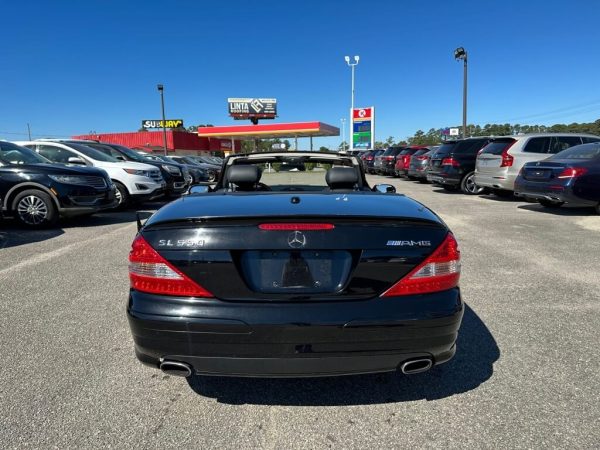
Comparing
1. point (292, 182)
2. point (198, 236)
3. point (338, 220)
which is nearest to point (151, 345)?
point (198, 236)

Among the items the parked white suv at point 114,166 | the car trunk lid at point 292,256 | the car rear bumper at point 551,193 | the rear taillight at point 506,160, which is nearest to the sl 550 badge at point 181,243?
the car trunk lid at point 292,256

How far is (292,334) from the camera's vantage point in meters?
2.10

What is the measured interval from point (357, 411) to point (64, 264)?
15.0ft

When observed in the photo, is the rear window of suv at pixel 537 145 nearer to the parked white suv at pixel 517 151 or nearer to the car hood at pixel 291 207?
the parked white suv at pixel 517 151

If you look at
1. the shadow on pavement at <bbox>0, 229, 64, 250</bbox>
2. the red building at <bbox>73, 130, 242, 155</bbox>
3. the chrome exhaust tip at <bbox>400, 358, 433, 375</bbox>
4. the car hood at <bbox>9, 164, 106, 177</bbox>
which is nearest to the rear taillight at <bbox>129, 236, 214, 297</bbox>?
the chrome exhaust tip at <bbox>400, 358, 433, 375</bbox>

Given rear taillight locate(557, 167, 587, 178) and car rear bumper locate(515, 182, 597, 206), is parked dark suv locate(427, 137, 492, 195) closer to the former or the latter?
car rear bumper locate(515, 182, 597, 206)

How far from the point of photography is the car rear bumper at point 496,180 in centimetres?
1098

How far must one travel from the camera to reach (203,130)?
45.4 metres

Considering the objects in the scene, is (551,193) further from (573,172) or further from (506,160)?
(506,160)

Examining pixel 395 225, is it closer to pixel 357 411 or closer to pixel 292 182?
pixel 357 411

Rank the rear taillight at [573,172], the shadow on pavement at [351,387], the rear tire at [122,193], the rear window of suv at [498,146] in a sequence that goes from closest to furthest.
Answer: the shadow on pavement at [351,387] < the rear taillight at [573,172] < the rear tire at [122,193] < the rear window of suv at [498,146]

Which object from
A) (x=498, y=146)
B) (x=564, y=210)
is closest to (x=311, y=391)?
(x=564, y=210)

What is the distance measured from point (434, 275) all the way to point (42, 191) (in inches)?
306

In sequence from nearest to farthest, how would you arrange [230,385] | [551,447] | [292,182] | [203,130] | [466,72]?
[551,447] → [230,385] → [292,182] → [466,72] → [203,130]
